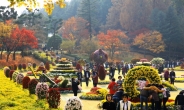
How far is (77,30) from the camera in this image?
8550 cm

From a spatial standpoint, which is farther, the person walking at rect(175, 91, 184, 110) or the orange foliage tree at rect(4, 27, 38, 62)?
the orange foliage tree at rect(4, 27, 38, 62)

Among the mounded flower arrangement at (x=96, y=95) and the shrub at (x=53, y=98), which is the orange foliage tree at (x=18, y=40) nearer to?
the mounded flower arrangement at (x=96, y=95)

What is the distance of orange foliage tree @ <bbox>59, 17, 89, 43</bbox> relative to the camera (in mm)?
84500

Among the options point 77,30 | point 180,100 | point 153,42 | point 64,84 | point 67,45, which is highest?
point 77,30

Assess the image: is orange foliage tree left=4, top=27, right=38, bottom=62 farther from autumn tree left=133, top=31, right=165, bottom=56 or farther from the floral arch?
the floral arch

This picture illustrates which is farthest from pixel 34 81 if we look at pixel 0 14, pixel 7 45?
pixel 0 14

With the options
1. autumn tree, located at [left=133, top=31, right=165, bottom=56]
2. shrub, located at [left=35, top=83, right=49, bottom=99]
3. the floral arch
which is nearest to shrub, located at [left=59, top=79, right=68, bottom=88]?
shrub, located at [left=35, top=83, right=49, bottom=99]

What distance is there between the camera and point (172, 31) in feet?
250

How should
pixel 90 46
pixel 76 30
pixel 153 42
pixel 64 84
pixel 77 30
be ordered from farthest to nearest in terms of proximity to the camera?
pixel 76 30 < pixel 77 30 < pixel 153 42 < pixel 90 46 < pixel 64 84

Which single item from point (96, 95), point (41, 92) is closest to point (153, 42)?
point (96, 95)

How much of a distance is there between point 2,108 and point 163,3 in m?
79.4

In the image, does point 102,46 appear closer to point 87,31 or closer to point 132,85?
point 87,31

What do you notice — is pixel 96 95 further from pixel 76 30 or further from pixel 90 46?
pixel 76 30

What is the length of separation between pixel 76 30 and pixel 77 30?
0.37 metres
